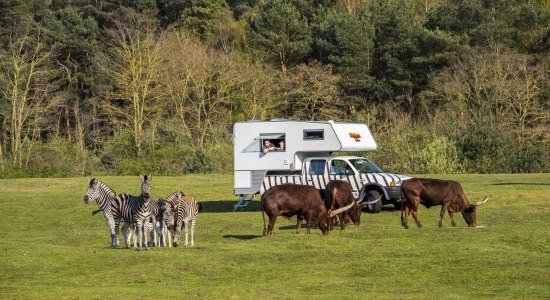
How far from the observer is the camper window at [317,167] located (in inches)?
1492

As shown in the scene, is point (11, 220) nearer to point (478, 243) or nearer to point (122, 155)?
point (478, 243)

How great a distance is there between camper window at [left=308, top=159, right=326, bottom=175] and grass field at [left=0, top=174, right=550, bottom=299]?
4.27 meters

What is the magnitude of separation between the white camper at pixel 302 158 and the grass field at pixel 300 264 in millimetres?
3944

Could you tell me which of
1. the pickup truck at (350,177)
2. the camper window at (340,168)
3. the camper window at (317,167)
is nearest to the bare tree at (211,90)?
the camper window at (317,167)

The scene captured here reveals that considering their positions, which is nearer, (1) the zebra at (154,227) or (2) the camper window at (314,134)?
(1) the zebra at (154,227)

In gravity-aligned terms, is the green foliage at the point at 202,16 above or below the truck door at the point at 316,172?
above

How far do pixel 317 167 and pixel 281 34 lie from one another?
6020 centimetres

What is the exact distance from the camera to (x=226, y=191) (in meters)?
49.8

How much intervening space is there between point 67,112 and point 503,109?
39.7 meters

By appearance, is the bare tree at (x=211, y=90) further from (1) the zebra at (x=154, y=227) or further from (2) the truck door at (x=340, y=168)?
(1) the zebra at (x=154, y=227)

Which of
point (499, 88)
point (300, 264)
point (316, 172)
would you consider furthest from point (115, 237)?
point (499, 88)

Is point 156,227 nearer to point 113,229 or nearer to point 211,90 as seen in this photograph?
point 113,229

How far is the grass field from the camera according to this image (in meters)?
20.9

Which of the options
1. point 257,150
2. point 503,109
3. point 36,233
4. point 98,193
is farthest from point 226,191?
point 503,109
